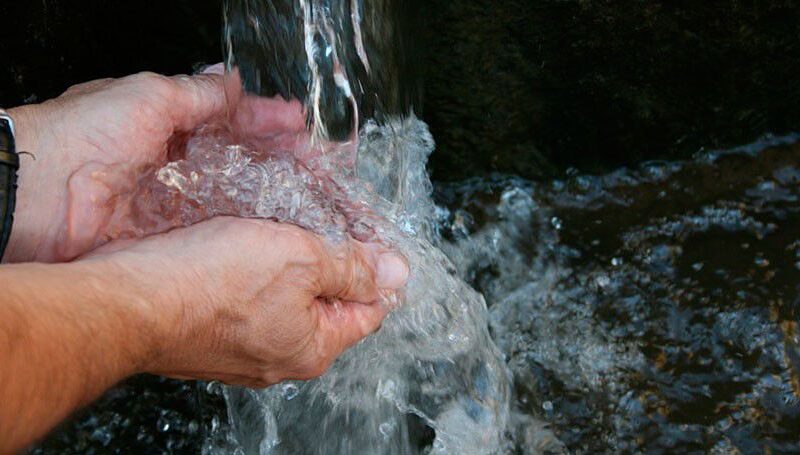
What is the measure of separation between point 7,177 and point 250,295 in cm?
41

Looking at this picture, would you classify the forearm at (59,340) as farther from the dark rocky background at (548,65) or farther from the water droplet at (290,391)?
the dark rocky background at (548,65)

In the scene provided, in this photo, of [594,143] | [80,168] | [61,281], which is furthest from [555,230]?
[61,281]

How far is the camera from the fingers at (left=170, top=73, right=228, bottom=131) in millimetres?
1544

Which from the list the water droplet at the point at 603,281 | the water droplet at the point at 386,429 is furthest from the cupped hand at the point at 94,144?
the water droplet at the point at 603,281

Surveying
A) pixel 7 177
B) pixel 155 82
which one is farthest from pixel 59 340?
pixel 155 82

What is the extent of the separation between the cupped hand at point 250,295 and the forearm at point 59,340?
0.04 m

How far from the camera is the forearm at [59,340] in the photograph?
0.90 metres

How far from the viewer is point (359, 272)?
1.39m

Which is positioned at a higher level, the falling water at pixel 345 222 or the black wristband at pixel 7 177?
the black wristband at pixel 7 177

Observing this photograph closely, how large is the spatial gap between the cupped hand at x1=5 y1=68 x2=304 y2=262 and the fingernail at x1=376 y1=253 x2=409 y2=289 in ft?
1.01

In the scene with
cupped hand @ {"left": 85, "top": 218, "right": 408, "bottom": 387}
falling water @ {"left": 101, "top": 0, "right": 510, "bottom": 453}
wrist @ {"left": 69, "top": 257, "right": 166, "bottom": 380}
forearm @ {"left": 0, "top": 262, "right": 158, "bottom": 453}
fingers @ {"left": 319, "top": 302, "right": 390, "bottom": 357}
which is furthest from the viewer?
falling water @ {"left": 101, "top": 0, "right": 510, "bottom": 453}

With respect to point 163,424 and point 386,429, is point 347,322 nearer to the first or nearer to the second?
point 386,429

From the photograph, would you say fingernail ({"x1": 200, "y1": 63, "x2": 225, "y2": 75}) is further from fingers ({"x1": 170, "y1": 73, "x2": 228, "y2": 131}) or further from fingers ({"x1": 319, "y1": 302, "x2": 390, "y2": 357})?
fingers ({"x1": 319, "y1": 302, "x2": 390, "y2": 357})

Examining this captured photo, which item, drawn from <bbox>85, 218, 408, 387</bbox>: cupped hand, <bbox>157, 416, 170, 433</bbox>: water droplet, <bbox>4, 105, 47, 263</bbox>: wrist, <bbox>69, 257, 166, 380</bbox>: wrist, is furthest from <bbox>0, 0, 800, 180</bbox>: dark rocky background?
<bbox>69, 257, 166, 380</bbox>: wrist
